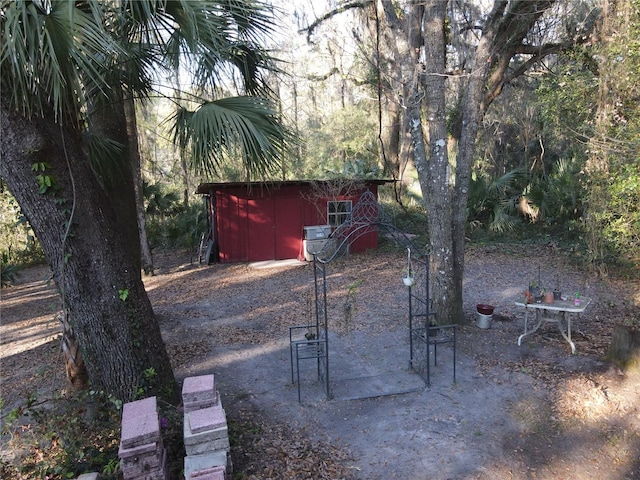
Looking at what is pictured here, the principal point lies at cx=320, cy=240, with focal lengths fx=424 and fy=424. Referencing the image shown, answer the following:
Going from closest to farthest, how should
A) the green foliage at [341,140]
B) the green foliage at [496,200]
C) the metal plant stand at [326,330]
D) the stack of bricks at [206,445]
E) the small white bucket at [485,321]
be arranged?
the stack of bricks at [206,445], the metal plant stand at [326,330], the small white bucket at [485,321], the green foliage at [496,200], the green foliage at [341,140]

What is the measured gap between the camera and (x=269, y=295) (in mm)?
9758

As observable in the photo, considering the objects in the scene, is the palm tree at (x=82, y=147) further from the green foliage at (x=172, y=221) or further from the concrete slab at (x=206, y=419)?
the green foliage at (x=172, y=221)

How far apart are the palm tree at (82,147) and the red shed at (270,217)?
28.0 ft

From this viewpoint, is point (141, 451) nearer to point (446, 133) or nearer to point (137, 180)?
point (446, 133)

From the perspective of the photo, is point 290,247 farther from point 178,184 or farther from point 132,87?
point 178,184

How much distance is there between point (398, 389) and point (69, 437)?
3372 mm

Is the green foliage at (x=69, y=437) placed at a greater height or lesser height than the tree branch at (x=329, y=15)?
lesser

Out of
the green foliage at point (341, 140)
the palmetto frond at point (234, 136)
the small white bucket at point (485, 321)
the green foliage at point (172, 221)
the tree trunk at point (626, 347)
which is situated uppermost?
the green foliage at point (341, 140)

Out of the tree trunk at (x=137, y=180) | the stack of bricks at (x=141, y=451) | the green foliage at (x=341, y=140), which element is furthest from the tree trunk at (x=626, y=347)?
the green foliage at (x=341, y=140)

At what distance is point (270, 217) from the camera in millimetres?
13547

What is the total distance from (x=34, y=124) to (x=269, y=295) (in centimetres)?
661

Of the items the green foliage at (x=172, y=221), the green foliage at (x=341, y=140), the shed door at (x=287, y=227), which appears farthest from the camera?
the green foliage at (x=341, y=140)

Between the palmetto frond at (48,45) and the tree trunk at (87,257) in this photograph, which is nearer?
the palmetto frond at (48,45)

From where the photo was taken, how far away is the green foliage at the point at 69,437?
347cm
